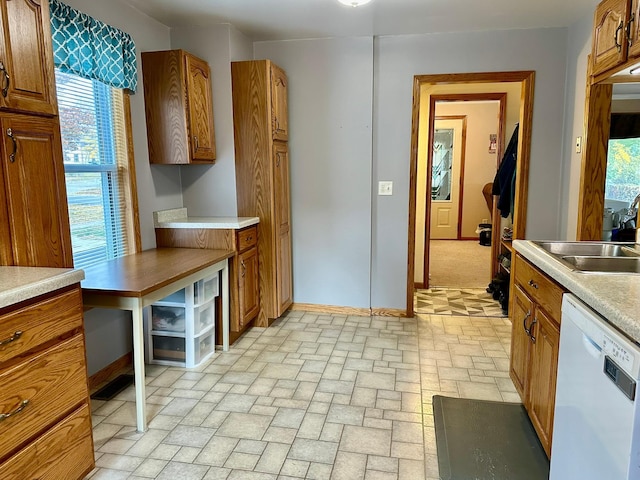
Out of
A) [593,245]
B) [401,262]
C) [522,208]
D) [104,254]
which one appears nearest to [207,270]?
[104,254]

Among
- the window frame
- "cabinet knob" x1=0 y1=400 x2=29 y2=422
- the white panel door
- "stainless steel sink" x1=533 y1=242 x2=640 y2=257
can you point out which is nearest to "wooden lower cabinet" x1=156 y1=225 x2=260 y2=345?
the window frame

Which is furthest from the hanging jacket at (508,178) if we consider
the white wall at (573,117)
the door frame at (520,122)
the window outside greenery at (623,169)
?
the window outside greenery at (623,169)

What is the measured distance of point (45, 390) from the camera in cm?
152

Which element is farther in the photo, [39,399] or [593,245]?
[593,245]

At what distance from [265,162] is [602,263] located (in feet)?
7.43

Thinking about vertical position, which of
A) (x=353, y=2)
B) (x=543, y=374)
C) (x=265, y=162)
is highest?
(x=353, y=2)

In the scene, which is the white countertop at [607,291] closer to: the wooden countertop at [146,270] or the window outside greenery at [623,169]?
the window outside greenery at [623,169]

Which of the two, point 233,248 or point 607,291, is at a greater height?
point 607,291

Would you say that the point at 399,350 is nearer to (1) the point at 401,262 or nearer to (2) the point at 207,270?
(1) the point at 401,262

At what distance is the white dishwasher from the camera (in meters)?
1.07

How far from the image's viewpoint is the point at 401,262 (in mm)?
3742

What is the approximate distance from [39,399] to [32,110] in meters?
1.08

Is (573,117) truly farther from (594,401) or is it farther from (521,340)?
(594,401)

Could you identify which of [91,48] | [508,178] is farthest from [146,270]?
[508,178]
